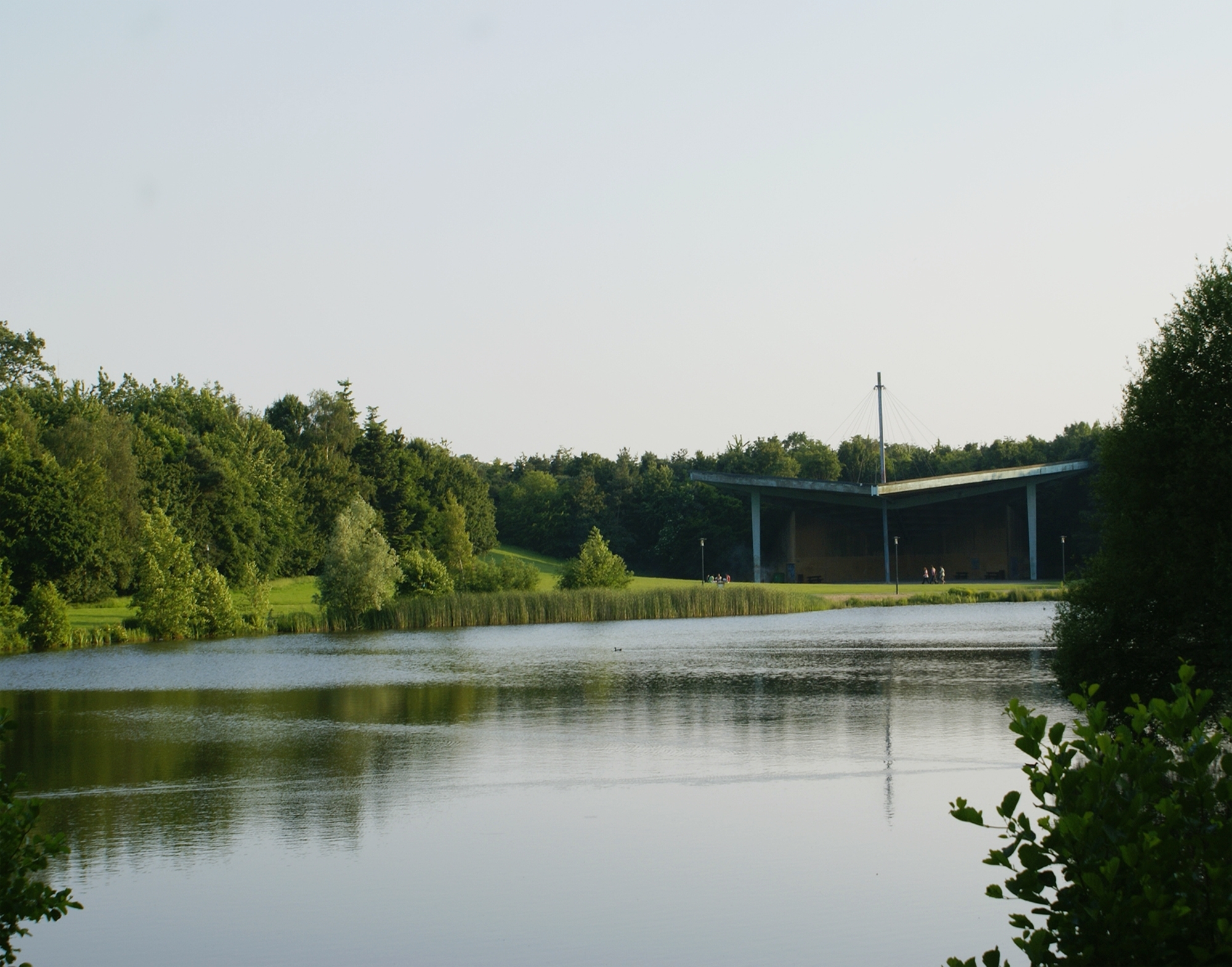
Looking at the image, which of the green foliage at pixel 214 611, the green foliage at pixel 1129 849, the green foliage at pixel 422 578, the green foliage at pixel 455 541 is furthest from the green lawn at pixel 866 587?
the green foliage at pixel 1129 849

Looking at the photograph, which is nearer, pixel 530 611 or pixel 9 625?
A: pixel 9 625

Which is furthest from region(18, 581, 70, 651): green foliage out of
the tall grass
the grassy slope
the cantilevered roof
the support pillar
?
the support pillar

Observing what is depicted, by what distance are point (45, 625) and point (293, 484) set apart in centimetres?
3394

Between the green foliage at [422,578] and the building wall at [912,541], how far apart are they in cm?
3214

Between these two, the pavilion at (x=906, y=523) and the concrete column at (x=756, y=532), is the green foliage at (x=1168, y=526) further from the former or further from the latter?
the concrete column at (x=756, y=532)

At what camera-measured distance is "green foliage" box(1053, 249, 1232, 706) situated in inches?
465

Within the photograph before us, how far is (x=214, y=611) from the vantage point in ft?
137

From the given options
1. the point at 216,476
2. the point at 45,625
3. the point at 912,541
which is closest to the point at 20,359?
the point at 216,476

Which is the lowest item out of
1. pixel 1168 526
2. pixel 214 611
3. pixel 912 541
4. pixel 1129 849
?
pixel 214 611

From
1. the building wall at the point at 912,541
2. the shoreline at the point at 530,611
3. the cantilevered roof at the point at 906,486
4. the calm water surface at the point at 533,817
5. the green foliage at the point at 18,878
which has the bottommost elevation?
the calm water surface at the point at 533,817

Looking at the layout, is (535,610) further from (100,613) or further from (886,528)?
(886,528)

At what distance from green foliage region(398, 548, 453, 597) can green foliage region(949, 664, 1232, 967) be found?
45.2m

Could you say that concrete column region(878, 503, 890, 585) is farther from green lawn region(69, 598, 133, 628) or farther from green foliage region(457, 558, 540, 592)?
green lawn region(69, 598, 133, 628)

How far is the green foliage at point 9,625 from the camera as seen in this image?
115ft
